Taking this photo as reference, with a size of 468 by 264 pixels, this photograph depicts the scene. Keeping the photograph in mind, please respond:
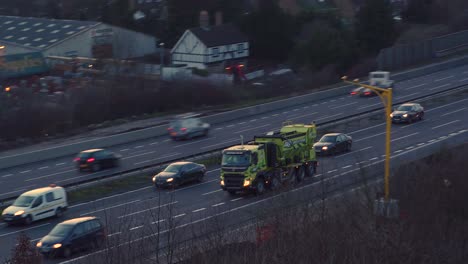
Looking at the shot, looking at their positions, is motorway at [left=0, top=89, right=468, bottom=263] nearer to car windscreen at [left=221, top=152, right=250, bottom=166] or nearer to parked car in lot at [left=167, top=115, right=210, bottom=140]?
car windscreen at [left=221, top=152, right=250, bottom=166]

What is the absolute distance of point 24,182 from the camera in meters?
30.1

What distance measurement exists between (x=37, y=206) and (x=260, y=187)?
21.9 feet

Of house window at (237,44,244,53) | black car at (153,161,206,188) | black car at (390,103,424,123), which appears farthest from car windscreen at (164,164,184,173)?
house window at (237,44,244,53)

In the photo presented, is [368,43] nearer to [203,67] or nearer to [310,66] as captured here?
[310,66]

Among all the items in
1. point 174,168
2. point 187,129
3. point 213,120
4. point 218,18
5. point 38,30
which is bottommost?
point 213,120

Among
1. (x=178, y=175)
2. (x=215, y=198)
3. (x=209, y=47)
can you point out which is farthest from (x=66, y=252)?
(x=209, y=47)

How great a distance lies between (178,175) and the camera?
26.9m

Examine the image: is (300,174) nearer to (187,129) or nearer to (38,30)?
(187,129)

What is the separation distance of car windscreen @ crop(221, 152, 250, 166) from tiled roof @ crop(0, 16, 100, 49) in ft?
146

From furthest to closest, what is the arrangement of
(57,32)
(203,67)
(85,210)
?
(57,32) < (203,67) < (85,210)

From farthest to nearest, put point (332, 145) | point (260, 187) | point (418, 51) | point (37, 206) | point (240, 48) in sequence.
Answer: point (240, 48)
point (418, 51)
point (332, 145)
point (260, 187)
point (37, 206)

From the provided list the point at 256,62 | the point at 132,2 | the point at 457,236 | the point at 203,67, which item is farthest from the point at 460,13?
the point at 457,236

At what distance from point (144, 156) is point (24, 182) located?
5607 mm

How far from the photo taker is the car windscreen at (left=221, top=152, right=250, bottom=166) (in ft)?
80.7
